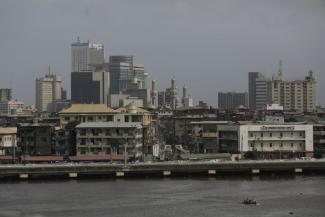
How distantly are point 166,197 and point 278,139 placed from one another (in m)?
27.9

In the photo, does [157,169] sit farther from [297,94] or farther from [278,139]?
[297,94]

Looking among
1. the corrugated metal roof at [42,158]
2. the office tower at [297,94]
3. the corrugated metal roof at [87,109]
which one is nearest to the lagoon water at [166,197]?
the corrugated metal roof at [42,158]

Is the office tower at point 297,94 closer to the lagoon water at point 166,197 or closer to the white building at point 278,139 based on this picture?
the white building at point 278,139

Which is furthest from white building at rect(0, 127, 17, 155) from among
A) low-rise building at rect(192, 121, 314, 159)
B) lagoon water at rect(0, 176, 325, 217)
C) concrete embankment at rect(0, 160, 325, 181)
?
lagoon water at rect(0, 176, 325, 217)

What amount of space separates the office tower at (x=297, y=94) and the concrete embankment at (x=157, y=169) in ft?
362

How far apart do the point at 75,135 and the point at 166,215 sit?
34.1 meters

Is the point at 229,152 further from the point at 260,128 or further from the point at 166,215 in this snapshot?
the point at 166,215

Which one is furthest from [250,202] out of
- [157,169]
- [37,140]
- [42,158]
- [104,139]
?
[37,140]

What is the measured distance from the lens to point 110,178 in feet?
186

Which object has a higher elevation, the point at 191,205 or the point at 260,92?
the point at 260,92

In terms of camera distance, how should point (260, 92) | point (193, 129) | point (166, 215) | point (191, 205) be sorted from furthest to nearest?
point (260, 92)
point (193, 129)
point (191, 205)
point (166, 215)

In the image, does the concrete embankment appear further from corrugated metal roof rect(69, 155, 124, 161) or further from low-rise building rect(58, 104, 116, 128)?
low-rise building rect(58, 104, 116, 128)

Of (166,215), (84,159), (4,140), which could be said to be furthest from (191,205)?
(4,140)

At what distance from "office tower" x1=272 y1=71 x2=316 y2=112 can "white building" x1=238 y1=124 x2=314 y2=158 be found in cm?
9948
